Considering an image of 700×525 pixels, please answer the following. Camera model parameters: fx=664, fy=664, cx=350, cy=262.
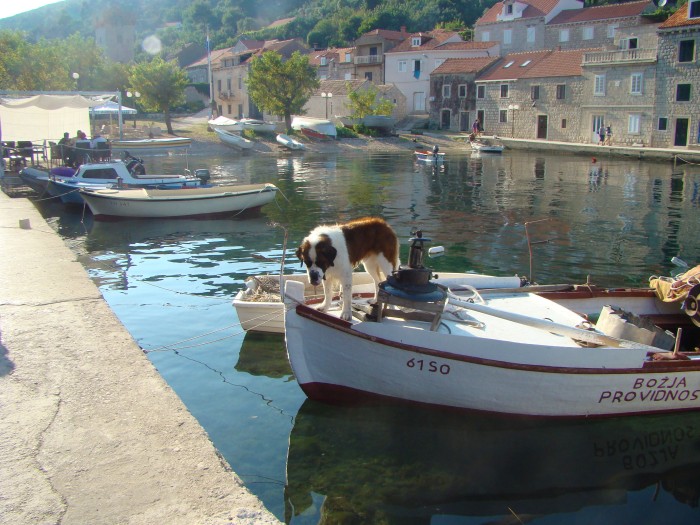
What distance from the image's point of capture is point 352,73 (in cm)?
8662

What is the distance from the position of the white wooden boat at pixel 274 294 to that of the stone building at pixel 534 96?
53.1 m

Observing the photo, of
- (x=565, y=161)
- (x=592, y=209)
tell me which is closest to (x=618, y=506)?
(x=592, y=209)

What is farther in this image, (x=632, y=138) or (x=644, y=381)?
(x=632, y=138)

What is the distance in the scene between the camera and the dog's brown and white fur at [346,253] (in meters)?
8.13

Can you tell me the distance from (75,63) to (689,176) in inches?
2733

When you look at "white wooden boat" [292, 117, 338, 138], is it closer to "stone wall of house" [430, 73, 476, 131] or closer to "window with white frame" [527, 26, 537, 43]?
"stone wall of house" [430, 73, 476, 131]

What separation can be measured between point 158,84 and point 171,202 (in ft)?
157

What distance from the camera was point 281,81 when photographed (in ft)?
216

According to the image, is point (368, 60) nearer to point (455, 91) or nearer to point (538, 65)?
point (455, 91)

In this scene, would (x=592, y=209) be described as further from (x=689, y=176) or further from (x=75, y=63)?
(x=75, y=63)

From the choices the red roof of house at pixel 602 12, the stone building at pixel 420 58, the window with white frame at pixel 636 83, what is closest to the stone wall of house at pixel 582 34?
the red roof of house at pixel 602 12

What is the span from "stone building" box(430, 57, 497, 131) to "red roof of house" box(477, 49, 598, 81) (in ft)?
5.04

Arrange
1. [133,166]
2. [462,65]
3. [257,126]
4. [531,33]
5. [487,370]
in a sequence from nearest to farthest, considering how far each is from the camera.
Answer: [487,370] < [133,166] < [257,126] < [462,65] < [531,33]

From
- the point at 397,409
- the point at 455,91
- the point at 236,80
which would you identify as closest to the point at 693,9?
the point at 455,91
